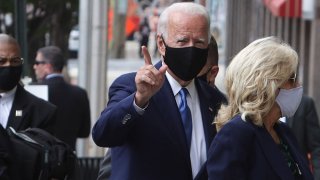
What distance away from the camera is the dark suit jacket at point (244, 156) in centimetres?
423

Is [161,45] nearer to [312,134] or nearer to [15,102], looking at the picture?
[15,102]

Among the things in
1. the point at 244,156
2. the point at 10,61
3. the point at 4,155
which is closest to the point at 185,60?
the point at 244,156

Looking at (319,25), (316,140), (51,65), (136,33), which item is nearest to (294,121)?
(316,140)

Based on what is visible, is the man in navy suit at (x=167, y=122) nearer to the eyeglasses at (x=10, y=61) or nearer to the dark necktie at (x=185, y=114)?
the dark necktie at (x=185, y=114)

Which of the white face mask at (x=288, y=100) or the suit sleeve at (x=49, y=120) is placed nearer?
the white face mask at (x=288, y=100)

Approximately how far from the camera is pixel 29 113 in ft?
23.5

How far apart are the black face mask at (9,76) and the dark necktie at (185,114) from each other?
8.33ft

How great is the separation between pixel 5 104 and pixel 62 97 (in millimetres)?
2641

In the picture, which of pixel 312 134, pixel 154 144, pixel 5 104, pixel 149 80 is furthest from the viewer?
pixel 312 134

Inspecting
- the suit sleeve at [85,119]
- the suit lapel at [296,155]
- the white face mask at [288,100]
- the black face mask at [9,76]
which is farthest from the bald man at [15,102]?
the white face mask at [288,100]

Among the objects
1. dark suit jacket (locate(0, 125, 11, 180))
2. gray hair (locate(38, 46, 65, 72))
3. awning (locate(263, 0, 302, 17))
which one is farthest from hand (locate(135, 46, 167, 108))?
awning (locate(263, 0, 302, 17))

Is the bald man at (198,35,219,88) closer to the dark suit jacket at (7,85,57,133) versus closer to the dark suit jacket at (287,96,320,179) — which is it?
the dark suit jacket at (7,85,57,133)

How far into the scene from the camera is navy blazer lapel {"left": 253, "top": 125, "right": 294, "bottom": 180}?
4.26 meters

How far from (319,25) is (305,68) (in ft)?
4.76
